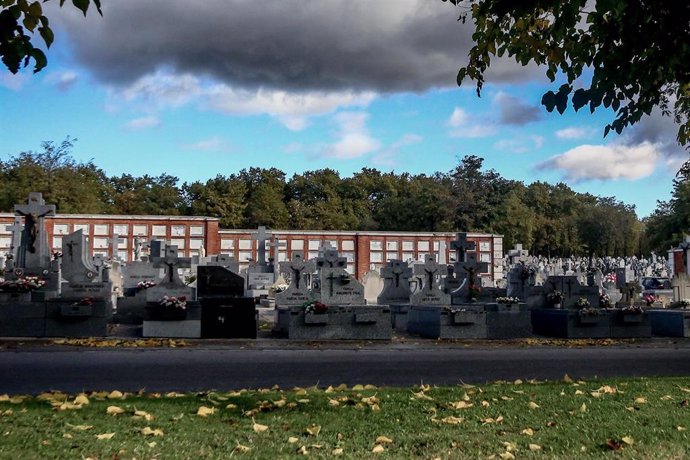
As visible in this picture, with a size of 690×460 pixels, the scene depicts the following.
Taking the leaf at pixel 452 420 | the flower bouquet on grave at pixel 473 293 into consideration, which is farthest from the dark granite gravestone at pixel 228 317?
the leaf at pixel 452 420

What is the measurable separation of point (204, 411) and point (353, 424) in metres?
1.66

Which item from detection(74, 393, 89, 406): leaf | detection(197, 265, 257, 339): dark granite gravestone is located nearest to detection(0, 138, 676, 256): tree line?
detection(197, 265, 257, 339): dark granite gravestone

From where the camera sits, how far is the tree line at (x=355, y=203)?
69.9 m

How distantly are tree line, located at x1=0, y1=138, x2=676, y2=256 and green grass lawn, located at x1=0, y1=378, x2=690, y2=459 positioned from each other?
63.8m

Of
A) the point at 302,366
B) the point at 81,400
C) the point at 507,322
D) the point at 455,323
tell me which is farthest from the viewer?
the point at 507,322

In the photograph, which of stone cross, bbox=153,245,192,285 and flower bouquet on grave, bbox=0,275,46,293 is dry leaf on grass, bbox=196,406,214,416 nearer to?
stone cross, bbox=153,245,192,285

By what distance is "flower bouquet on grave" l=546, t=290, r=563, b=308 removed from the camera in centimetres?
2120

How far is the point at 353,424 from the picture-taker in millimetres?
6836

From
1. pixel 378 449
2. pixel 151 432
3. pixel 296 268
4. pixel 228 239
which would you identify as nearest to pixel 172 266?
pixel 296 268

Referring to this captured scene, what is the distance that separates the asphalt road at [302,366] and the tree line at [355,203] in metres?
57.9

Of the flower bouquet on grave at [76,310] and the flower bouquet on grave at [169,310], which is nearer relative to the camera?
the flower bouquet on grave at [76,310]

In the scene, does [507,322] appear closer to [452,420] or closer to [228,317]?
[228,317]

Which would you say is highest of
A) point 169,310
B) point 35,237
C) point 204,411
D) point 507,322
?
point 35,237

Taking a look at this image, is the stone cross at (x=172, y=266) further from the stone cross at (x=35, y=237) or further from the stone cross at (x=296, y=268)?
the stone cross at (x=35, y=237)
